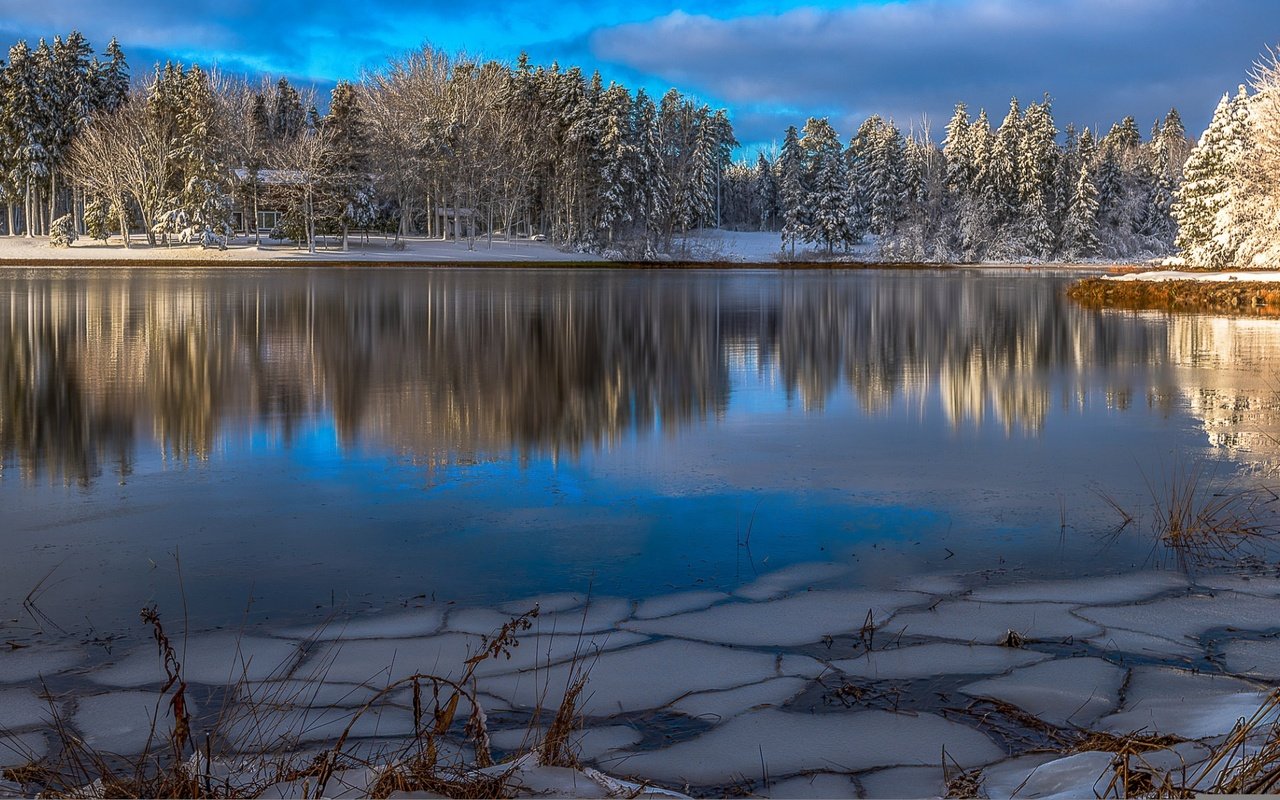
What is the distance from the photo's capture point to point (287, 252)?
77438 mm

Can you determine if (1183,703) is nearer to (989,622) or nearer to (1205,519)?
(989,622)

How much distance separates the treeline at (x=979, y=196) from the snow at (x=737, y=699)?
95.7 meters

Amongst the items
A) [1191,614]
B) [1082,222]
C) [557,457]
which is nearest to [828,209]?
[1082,222]

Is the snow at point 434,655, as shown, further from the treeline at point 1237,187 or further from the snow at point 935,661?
the treeline at point 1237,187

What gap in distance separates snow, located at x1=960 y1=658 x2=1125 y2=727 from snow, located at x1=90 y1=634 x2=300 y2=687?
2.95m

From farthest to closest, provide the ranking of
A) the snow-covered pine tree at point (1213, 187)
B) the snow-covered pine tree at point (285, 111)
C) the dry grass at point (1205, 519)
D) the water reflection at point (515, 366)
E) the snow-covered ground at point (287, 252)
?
1. the snow-covered pine tree at point (285, 111)
2. the snow-covered ground at point (287, 252)
3. the snow-covered pine tree at point (1213, 187)
4. the water reflection at point (515, 366)
5. the dry grass at point (1205, 519)

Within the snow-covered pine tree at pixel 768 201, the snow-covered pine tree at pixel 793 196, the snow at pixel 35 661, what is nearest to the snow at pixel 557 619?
the snow at pixel 35 661

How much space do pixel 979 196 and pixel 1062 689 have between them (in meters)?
106

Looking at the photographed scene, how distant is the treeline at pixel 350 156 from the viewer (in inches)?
3125

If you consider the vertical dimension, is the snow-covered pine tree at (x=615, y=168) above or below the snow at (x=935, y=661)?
above

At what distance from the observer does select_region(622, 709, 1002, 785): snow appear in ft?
13.5

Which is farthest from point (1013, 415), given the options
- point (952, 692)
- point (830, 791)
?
point (830, 791)

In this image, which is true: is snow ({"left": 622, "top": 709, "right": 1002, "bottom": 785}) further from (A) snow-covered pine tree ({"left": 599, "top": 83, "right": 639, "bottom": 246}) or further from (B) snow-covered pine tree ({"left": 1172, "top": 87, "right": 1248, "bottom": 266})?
(A) snow-covered pine tree ({"left": 599, "top": 83, "right": 639, "bottom": 246})

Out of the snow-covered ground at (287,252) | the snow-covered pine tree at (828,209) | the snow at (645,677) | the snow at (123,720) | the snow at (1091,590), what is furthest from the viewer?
the snow-covered pine tree at (828,209)
